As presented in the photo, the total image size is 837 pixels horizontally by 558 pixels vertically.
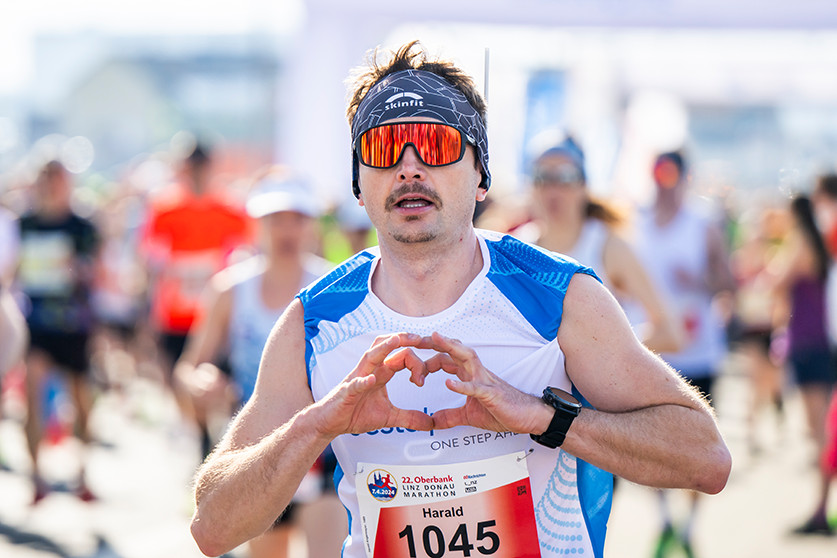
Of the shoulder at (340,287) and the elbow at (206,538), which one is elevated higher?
the shoulder at (340,287)

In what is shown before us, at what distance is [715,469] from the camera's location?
2.37m

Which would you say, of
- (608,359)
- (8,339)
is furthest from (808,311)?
(608,359)

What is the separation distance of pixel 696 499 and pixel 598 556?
3557 millimetres

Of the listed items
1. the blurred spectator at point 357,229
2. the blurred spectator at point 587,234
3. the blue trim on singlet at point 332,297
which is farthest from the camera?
the blurred spectator at point 357,229

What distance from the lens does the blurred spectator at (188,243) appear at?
798 centimetres

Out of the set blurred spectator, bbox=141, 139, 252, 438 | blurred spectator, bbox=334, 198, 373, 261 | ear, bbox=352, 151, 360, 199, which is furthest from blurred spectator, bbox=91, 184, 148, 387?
ear, bbox=352, 151, 360, 199

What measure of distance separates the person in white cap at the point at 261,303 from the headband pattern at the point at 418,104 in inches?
88.9

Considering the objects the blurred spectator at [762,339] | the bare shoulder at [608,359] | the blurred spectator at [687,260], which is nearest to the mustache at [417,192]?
the bare shoulder at [608,359]

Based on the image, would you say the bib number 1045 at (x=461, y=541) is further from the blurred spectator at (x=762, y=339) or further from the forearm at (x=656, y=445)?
the blurred spectator at (x=762, y=339)

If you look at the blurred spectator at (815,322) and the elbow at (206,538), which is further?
the blurred spectator at (815,322)

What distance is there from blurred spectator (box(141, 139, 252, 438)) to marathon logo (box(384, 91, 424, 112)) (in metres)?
5.54

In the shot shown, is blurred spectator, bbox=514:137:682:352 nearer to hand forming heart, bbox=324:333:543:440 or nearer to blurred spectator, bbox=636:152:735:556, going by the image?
blurred spectator, bbox=636:152:735:556

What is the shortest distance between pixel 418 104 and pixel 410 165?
0.16 metres

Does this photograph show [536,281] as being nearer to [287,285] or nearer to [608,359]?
[608,359]
